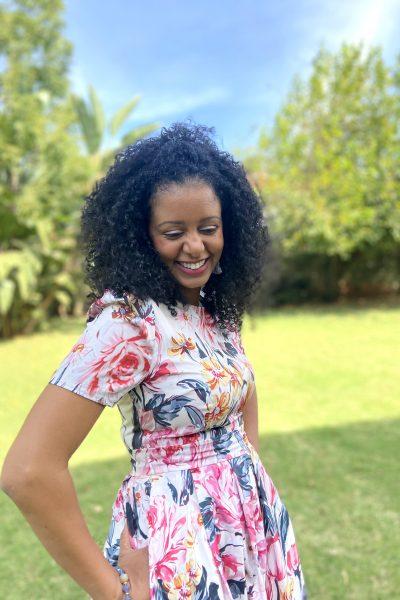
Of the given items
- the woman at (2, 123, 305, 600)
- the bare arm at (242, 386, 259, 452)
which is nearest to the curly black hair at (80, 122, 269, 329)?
the woman at (2, 123, 305, 600)

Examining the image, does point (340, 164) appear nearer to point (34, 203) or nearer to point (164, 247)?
point (34, 203)

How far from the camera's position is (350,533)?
321 centimetres

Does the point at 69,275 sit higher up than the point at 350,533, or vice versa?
the point at 69,275

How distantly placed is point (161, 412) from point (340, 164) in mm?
14365

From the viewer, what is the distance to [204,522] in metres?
1.17

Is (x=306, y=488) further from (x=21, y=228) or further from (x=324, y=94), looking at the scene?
(x=324, y=94)

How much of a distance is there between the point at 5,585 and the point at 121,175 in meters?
2.61

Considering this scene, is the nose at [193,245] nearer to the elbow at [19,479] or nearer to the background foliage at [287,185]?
the elbow at [19,479]

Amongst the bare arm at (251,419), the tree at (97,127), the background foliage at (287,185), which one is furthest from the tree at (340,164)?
the bare arm at (251,419)

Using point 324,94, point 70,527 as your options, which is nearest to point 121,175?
point 70,527

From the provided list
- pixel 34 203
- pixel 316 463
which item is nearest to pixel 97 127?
pixel 34 203

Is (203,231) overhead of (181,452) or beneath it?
overhead

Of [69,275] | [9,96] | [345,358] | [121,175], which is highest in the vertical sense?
[9,96]

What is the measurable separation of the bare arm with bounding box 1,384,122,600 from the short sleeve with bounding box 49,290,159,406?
0.03 metres
